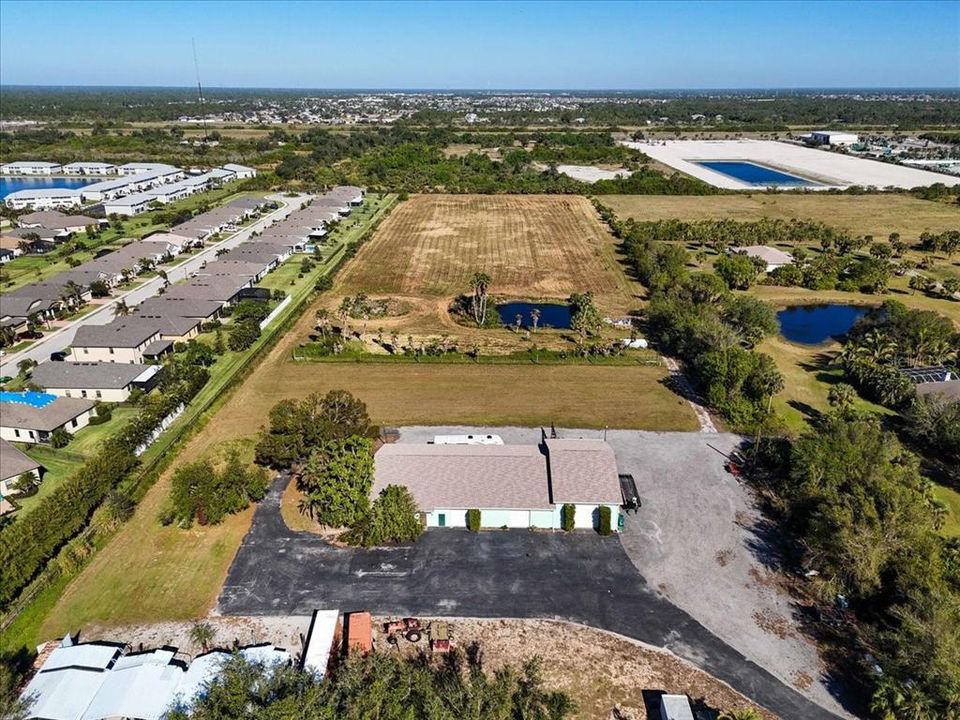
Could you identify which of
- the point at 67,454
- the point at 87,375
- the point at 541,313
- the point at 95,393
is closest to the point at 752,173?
the point at 541,313

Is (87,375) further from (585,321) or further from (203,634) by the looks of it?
(585,321)

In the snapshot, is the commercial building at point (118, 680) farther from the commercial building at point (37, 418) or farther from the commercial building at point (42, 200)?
the commercial building at point (42, 200)

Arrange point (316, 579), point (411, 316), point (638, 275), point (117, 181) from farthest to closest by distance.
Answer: point (117, 181) < point (638, 275) < point (411, 316) < point (316, 579)

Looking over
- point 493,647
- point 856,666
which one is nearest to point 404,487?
point 493,647

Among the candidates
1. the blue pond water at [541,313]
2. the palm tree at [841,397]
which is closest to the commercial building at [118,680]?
the palm tree at [841,397]

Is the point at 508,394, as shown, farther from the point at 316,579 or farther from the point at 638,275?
the point at 638,275

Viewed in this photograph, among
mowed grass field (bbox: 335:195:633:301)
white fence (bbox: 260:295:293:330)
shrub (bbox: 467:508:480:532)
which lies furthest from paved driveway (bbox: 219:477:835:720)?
mowed grass field (bbox: 335:195:633:301)
